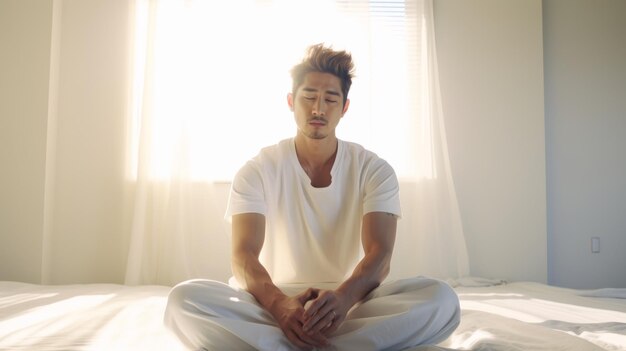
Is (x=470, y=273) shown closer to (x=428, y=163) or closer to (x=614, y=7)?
(x=428, y=163)

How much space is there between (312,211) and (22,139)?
88.9 inches

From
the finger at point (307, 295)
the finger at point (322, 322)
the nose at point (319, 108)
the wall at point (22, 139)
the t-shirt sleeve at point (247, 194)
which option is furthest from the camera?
the wall at point (22, 139)

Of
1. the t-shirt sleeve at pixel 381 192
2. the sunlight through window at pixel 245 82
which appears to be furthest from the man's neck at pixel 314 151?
the sunlight through window at pixel 245 82

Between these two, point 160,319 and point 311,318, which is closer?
point 311,318

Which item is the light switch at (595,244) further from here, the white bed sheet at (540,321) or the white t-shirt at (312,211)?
the white t-shirt at (312,211)

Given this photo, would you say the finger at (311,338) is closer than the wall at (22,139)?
Yes

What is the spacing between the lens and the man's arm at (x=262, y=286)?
4.57ft

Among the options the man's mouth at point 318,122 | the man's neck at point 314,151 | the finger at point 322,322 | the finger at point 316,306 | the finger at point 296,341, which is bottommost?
the finger at point 296,341

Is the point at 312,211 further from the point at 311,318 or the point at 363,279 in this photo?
the point at 311,318

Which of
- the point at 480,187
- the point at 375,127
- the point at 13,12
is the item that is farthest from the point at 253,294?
the point at 13,12

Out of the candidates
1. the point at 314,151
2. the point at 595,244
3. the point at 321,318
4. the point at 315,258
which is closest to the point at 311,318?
the point at 321,318

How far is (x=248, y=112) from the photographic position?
3.54 m

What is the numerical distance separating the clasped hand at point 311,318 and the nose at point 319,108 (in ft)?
2.22

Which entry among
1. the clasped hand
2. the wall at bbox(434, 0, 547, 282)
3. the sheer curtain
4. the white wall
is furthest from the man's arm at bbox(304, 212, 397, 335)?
the white wall
